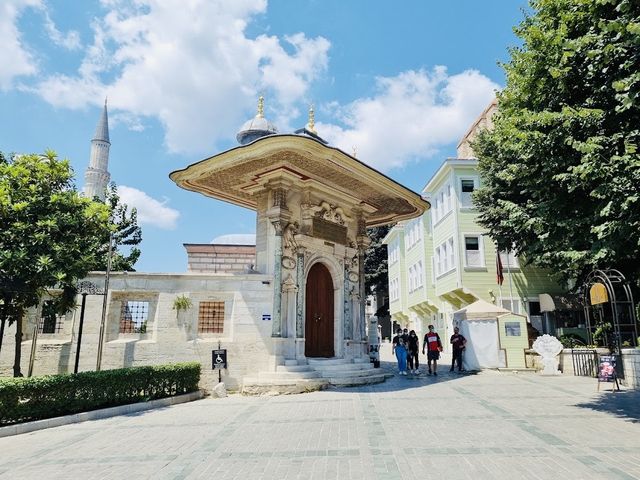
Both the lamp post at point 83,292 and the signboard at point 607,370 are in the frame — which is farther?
the signboard at point 607,370

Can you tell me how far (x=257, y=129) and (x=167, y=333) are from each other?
30.1ft

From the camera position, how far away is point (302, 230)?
1359cm

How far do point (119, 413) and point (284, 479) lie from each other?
582cm

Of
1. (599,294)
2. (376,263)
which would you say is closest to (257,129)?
(599,294)

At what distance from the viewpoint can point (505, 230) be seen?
64.4 ft

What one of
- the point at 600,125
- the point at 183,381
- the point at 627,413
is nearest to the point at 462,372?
the point at 627,413

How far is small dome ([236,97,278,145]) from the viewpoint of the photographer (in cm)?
1756

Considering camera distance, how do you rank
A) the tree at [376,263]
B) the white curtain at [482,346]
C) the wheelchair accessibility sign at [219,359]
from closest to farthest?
the wheelchair accessibility sign at [219,359] → the white curtain at [482,346] → the tree at [376,263]

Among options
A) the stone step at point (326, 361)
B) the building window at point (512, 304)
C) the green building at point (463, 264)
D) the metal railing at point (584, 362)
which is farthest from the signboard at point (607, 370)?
the building window at point (512, 304)

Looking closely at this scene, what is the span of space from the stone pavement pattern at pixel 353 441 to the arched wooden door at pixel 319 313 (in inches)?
137

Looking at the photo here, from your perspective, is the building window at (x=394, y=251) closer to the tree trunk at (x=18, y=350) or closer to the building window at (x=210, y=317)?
the building window at (x=210, y=317)

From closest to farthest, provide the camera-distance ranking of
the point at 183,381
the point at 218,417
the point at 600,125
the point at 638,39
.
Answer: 1. the point at 638,39
2. the point at 600,125
3. the point at 218,417
4. the point at 183,381

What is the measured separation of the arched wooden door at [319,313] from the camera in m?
13.7

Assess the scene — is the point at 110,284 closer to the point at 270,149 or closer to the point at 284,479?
the point at 270,149
